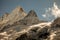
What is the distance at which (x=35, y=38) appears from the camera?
348ft

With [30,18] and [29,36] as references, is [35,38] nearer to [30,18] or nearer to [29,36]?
[29,36]

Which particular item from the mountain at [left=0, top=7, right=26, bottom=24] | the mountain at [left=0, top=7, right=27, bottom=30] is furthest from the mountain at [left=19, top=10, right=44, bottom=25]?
the mountain at [left=0, top=7, right=26, bottom=24]

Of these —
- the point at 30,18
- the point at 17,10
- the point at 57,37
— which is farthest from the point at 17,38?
the point at 17,10

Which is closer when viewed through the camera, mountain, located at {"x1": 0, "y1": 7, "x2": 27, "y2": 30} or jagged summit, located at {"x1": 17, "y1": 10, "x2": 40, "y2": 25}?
jagged summit, located at {"x1": 17, "y1": 10, "x2": 40, "y2": 25}

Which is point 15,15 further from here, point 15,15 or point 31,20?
point 31,20

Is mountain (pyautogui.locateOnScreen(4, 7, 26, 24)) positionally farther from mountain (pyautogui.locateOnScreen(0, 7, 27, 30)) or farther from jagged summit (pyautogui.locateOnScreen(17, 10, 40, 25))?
jagged summit (pyautogui.locateOnScreen(17, 10, 40, 25))

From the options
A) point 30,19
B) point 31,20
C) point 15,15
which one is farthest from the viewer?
point 15,15

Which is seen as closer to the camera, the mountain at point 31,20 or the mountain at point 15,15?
the mountain at point 31,20

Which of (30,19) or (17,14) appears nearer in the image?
(30,19)

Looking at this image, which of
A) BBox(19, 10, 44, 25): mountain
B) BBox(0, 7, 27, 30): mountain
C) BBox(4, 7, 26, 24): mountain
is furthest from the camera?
BBox(4, 7, 26, 24): mountain

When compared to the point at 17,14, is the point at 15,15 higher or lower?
lower

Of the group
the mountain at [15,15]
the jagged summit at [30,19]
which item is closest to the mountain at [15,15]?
the mountain at [15,15]

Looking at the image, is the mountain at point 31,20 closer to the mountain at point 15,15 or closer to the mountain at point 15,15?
the mountain at point 15,15

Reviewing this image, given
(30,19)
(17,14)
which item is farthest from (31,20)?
(17,14)
